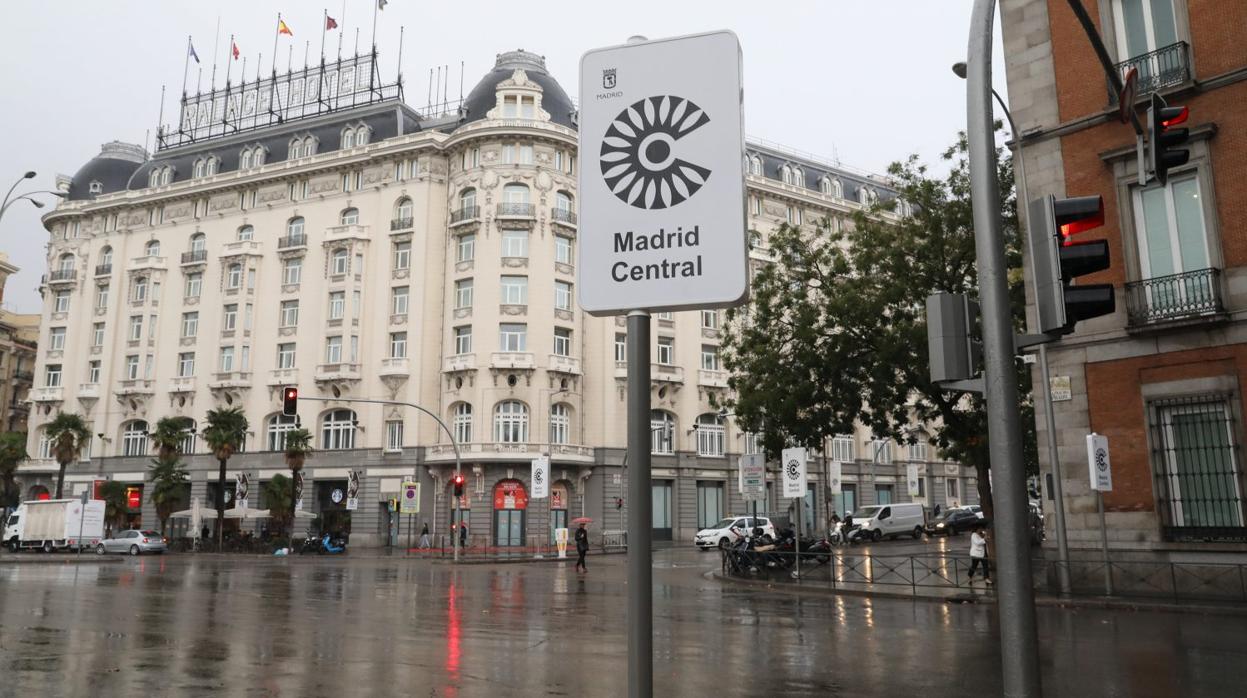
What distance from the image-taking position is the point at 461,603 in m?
19.5

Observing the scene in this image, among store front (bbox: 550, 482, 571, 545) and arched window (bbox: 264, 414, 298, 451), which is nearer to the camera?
store front (bbox: 550, 482, 571, 545)

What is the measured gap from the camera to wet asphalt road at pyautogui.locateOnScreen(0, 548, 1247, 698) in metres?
9.74

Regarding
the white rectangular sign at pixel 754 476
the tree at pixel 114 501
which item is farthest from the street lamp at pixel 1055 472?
the tree at pixel 114 501

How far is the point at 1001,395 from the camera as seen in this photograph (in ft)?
17.0

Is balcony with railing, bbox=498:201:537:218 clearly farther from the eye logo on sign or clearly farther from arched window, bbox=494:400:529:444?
the eye logo on sign

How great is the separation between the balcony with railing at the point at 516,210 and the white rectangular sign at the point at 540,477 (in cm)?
1712

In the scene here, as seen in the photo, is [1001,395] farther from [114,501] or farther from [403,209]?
[114,501]

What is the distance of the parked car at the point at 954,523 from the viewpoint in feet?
167

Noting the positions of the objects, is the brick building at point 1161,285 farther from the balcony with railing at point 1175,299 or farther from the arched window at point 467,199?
the arched window at point 467,199

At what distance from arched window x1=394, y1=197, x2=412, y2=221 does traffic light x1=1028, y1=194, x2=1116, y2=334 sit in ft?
172

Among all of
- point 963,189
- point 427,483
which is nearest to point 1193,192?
point 963,189

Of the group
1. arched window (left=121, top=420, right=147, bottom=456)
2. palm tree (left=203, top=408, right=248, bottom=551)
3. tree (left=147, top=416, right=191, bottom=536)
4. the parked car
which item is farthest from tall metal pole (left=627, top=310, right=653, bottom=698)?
arched window (left=121, top=420, right=147, bottom=456)

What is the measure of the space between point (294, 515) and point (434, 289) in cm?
1510

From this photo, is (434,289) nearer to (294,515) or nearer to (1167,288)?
(294,515)
